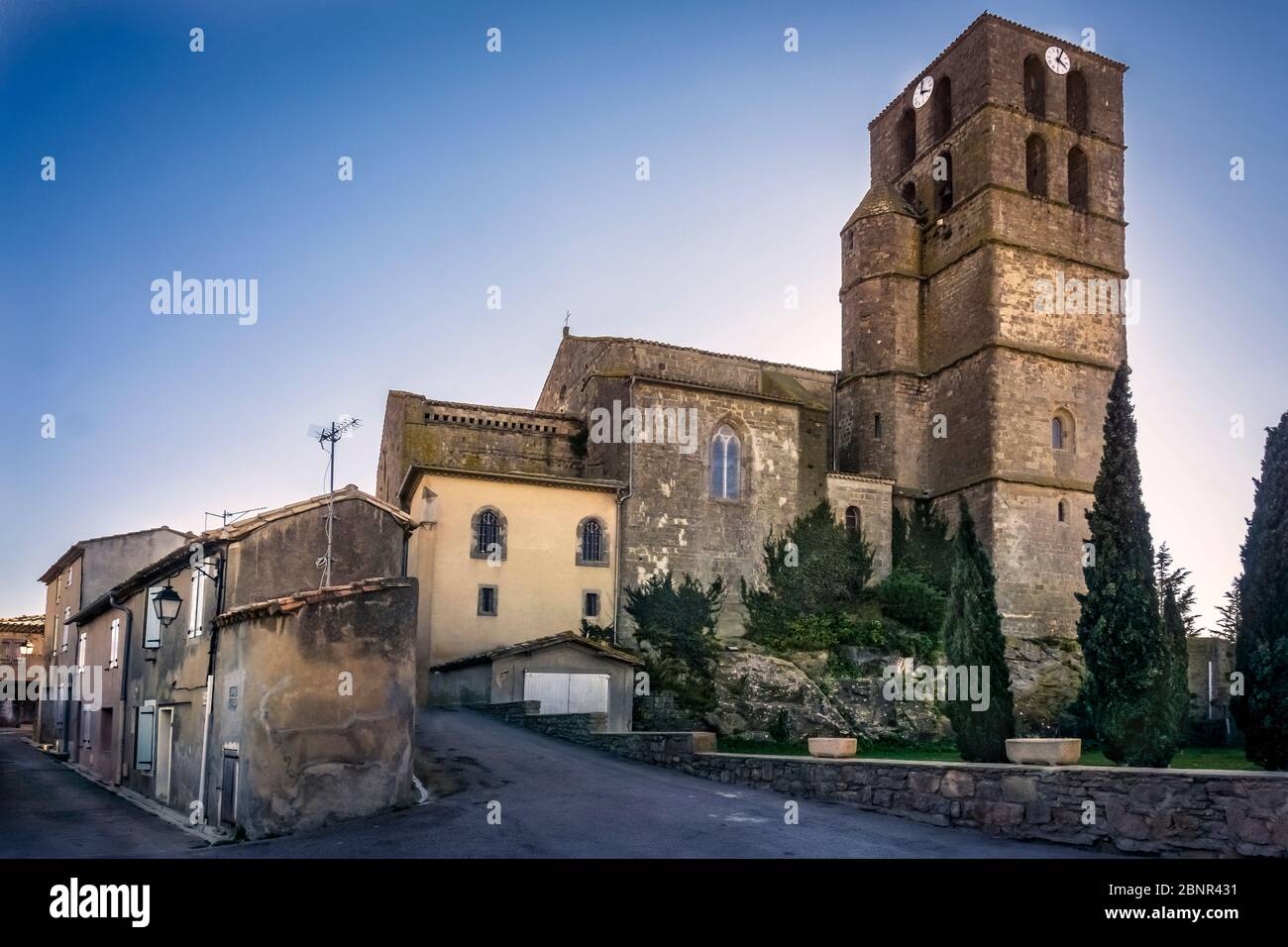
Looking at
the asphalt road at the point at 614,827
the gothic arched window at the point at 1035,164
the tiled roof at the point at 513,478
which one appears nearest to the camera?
the asphalt road at the point at 614,827

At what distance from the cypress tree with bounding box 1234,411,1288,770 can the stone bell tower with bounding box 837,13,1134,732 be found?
17.5 meters

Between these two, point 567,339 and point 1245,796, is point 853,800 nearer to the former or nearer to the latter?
point 1245,796

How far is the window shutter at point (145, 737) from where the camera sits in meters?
22.4

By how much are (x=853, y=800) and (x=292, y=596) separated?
25.7ft

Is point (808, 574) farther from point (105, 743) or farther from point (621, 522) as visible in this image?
point (105, 743)

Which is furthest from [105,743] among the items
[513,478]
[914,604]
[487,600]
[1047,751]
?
[1047,751]

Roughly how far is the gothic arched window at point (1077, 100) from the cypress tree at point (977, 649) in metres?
27.1

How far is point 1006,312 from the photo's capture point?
3747 cm

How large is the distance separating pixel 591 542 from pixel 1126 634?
1747 cm

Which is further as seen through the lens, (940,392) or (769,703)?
(940,392)

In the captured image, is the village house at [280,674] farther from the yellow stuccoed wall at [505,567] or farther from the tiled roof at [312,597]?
the yellow stuccoed wall at [505,567]

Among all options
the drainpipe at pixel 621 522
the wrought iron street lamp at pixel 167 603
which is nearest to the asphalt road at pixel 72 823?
the wrought iron street lamp at pixel 167 603
